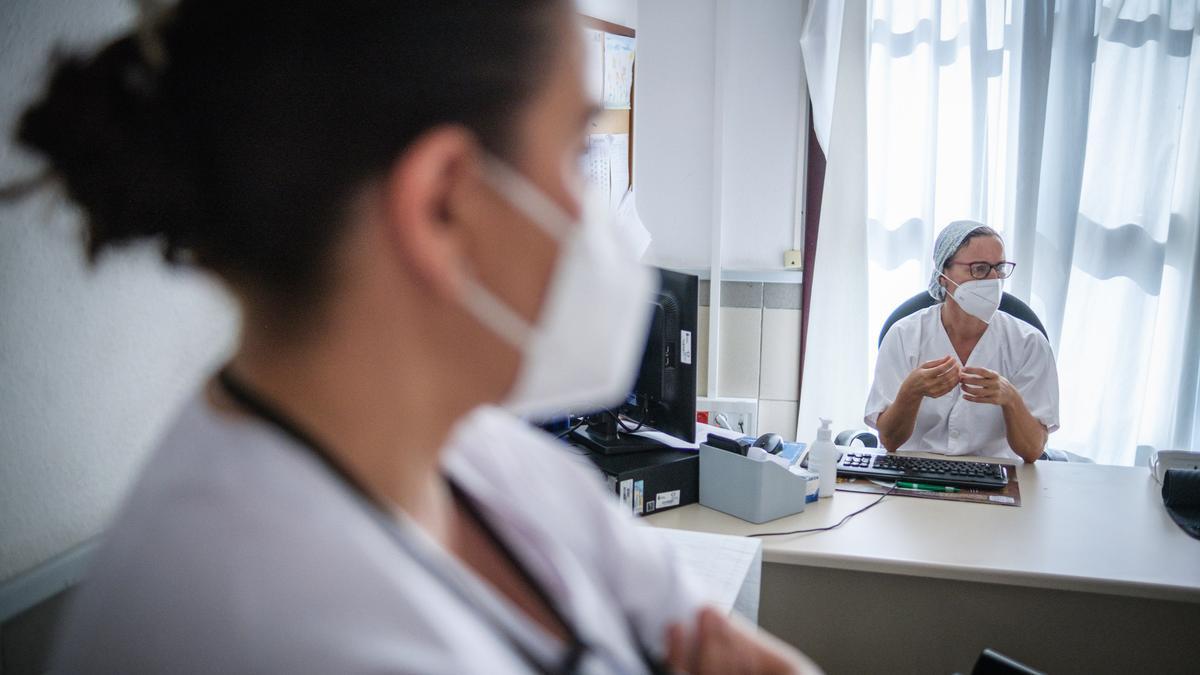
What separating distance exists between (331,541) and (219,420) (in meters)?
0.10

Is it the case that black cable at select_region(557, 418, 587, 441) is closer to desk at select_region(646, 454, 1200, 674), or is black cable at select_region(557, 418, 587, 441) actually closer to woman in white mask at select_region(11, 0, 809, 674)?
desk at select_region(646, 454, 1200, 674)

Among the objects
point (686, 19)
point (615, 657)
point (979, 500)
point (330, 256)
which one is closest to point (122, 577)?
point (330, 256)

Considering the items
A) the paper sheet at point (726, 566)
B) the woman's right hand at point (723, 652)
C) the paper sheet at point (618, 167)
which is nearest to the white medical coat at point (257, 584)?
the woman's right hand at point (723, 652)

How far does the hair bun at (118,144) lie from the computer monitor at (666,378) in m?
1.24

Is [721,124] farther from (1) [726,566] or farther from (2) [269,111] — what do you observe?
(2) [269,111]

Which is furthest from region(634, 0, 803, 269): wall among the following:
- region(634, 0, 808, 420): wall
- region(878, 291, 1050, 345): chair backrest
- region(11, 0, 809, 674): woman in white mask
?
region(11, 0, 809, 674): woman in white mask

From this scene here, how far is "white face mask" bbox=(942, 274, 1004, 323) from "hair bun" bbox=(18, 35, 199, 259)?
2174mm

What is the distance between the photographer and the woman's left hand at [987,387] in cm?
197

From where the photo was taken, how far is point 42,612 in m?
0.72

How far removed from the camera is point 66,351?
689 mm

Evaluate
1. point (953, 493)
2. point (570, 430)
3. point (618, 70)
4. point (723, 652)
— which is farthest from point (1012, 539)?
point (618, 70)

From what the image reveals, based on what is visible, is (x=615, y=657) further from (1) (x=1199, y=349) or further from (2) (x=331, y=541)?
(1) (x=1199, y=349)

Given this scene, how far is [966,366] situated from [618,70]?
1.61 metres

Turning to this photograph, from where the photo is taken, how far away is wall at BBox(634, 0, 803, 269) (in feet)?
9.64
